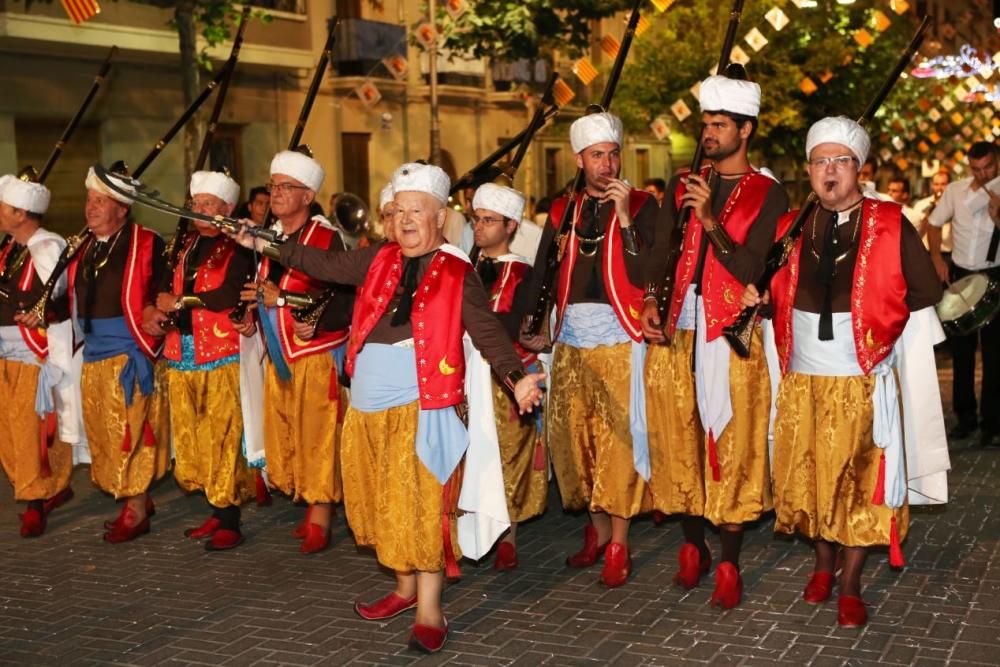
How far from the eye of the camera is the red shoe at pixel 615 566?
22.5ft

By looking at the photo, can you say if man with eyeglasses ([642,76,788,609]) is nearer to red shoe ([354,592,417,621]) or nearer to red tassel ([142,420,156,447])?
red shoe ([354,592,417,621])

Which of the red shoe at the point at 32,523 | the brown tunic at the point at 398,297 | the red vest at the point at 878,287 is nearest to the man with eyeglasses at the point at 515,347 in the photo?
the brown tunic at the point at 398,297

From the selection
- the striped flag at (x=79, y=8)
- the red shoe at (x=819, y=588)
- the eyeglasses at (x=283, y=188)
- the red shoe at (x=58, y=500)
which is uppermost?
the striped flag at (x=79, y=8)

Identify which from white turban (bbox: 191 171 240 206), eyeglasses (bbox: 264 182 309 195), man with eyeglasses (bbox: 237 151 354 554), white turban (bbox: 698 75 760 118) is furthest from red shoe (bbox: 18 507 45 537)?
white turban (bbox: 698 75 760 118)

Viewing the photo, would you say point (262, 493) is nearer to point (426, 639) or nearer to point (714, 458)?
point (426, 639)

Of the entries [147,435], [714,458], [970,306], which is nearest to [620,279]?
[714,458]

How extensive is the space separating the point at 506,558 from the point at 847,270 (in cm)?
246

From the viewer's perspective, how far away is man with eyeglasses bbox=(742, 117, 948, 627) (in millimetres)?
5980

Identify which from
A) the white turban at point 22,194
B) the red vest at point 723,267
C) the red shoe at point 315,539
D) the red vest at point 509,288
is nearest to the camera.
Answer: the red vest at point 723,267

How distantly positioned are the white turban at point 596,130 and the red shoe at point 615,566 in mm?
2023

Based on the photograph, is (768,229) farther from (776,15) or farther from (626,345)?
(776,15)

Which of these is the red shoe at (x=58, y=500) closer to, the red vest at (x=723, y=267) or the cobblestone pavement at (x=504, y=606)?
the cobblestone pavement at (x=504, y=606)

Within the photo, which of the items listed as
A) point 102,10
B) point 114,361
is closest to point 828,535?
point 114,361

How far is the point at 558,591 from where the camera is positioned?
6.81 metres
